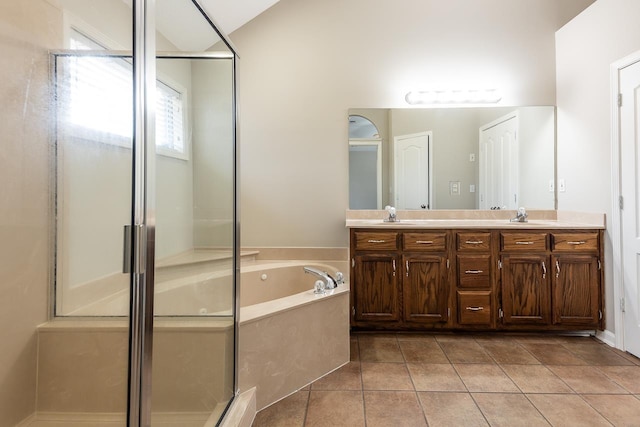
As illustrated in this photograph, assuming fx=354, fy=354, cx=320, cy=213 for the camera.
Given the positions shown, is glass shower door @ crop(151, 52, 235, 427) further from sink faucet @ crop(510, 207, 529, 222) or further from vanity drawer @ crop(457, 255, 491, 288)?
sink faucet @ crop(510, 207, 529, 222)

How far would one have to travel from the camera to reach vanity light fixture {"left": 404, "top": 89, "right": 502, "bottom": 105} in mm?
2990

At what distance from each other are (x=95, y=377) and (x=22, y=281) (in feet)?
1.12

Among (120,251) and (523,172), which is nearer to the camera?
(120,251)

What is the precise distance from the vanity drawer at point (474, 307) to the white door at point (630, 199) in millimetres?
815

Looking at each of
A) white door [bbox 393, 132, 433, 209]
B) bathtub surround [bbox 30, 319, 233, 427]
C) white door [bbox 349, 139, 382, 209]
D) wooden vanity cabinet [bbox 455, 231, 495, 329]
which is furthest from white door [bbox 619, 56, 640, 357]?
bathtub surround [bbox 30, 319, 233, 427]

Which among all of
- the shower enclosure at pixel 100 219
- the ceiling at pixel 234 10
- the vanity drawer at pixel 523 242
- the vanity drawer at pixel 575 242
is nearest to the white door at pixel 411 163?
the vanity drawer at pixel 523 242

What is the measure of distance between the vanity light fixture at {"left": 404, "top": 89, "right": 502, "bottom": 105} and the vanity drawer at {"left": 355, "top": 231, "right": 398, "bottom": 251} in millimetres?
1241

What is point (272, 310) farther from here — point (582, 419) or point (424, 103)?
point (424, 103)

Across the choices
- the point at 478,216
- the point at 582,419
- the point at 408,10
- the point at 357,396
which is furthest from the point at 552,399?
the point at 408,10

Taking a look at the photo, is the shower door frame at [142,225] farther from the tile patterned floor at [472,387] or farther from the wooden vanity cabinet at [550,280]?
the wooden vanity cabinet at [550,280]

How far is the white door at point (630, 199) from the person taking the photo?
7.18 feet

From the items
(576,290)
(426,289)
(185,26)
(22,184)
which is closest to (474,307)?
(426,289)

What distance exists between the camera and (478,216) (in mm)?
3031

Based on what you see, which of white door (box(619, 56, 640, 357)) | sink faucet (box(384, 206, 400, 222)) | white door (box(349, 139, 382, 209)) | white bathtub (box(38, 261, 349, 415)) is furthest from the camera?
white door (box(349, 139, 382, 209))
